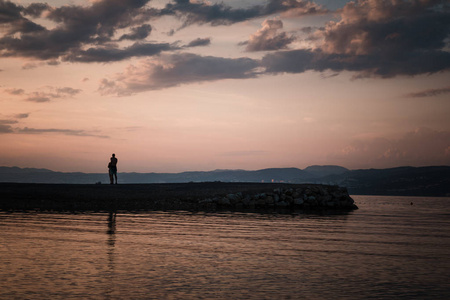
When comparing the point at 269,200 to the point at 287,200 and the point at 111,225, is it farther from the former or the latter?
the point at 111,225

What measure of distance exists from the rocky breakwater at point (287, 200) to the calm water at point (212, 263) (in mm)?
18870

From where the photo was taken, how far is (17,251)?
14.2 m

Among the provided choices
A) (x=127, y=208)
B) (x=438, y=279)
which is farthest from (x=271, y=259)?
(x=127, y=208)

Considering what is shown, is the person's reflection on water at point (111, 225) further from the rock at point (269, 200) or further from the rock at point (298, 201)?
the rock at point (298, 201)

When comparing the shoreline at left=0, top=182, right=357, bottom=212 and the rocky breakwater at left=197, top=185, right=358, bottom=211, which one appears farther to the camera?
the rocky breakwater at left=197, top=185, right=358, bottom=211

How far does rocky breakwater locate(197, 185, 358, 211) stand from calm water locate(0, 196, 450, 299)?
61.9ft

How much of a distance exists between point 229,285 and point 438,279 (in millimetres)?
6020

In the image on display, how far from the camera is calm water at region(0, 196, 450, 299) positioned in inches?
395

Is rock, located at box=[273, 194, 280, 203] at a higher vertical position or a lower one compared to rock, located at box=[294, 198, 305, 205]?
higher

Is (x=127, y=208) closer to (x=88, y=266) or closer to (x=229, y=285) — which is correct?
(x=88, y=266)

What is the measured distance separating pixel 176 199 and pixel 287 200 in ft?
39.8

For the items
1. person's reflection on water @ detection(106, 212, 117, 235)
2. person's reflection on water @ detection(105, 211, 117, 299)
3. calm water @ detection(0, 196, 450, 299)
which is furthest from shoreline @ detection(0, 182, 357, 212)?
person's reflection on water @ detection(105, 211, 117, 299)

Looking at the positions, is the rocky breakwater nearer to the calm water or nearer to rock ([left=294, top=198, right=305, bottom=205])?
rock ([left=294, top=198, right=305, bottom=205])

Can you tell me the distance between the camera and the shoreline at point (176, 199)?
3500 cm
